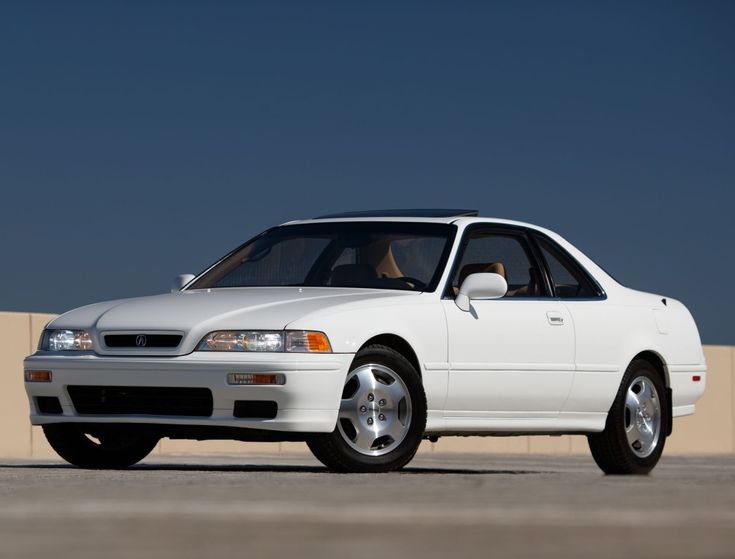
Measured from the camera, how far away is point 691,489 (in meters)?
7.42

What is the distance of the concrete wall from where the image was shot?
17.3 m

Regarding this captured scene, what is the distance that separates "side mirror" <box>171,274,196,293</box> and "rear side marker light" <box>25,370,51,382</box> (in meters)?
1.35

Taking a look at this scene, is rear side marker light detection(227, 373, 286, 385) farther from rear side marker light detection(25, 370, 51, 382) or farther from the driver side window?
the driver side window

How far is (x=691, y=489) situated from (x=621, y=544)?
2.34 meters

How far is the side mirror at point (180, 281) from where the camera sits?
11016 mm

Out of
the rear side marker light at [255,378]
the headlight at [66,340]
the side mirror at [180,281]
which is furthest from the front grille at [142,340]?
the side mirror at [180,281]

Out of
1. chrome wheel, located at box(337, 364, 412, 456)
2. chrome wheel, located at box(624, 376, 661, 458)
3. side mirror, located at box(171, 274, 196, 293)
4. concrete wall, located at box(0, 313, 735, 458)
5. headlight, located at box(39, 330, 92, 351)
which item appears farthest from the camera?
concrete wall, located at box(0, 313, 735, 458)

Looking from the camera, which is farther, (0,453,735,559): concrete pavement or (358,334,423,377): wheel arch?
(358,334,423,377): wheel arch

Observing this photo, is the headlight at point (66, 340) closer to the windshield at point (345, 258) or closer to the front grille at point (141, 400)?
the front grille at point (141, 400)

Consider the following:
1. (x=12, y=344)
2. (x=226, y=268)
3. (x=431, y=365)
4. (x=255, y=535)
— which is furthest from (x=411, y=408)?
(x=12, y=344)

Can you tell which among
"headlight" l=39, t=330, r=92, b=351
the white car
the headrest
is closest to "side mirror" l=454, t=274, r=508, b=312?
the white car

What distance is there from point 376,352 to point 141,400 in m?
1.30

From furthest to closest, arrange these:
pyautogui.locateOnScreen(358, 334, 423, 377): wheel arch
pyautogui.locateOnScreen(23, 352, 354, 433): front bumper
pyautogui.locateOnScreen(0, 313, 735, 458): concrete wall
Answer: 1. pyautogui.locateOnScreen(0, 313, 735, 458): concrete wall
2. pyautogui.locateOnScreen(358, 334, 423, 377): wheel arch
3. pyautogui.locateOnScreen(23, 352, 354, 433): front bumper

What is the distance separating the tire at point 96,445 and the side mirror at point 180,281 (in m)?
1.01
